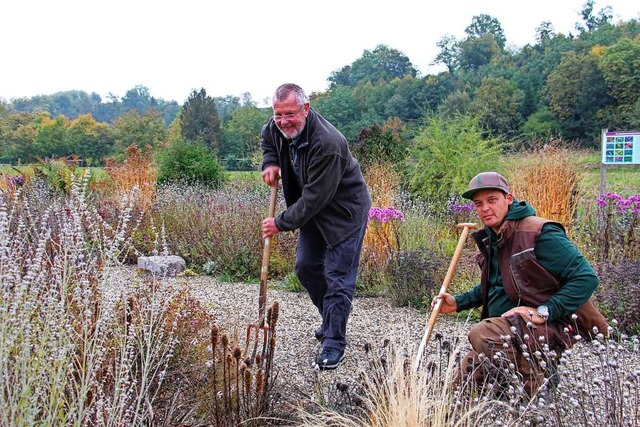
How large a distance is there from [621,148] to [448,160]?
343 cm

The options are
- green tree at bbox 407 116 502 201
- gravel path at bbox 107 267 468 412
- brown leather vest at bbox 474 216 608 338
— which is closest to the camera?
brown leather vest at bbox 474 216 608 338

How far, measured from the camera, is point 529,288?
128 inches

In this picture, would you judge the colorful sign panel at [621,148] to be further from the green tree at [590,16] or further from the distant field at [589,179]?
the green tree at [590,16]

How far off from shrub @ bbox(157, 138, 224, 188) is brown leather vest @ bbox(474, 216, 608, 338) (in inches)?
516

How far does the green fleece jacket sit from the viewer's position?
308cm

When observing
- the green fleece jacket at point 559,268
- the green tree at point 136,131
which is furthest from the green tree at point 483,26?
the green fleece jacket at point 559,268

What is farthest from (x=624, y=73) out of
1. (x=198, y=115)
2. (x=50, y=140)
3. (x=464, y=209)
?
(x=50, y=140)

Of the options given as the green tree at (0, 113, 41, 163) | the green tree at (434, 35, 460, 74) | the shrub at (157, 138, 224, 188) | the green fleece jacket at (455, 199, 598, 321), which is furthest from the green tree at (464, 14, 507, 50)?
the green fleece jacket at (455, 199, 598, 321)

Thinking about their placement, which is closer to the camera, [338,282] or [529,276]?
[529,276]

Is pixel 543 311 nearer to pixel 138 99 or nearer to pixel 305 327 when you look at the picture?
pixel 305 327

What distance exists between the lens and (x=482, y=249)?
3.54 metres

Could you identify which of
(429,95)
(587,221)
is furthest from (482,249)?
(429,95)

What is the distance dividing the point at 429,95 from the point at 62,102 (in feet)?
288

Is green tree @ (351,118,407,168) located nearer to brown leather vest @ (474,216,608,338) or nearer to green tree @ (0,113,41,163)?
brown leather vest @ (474,216,608,338)
